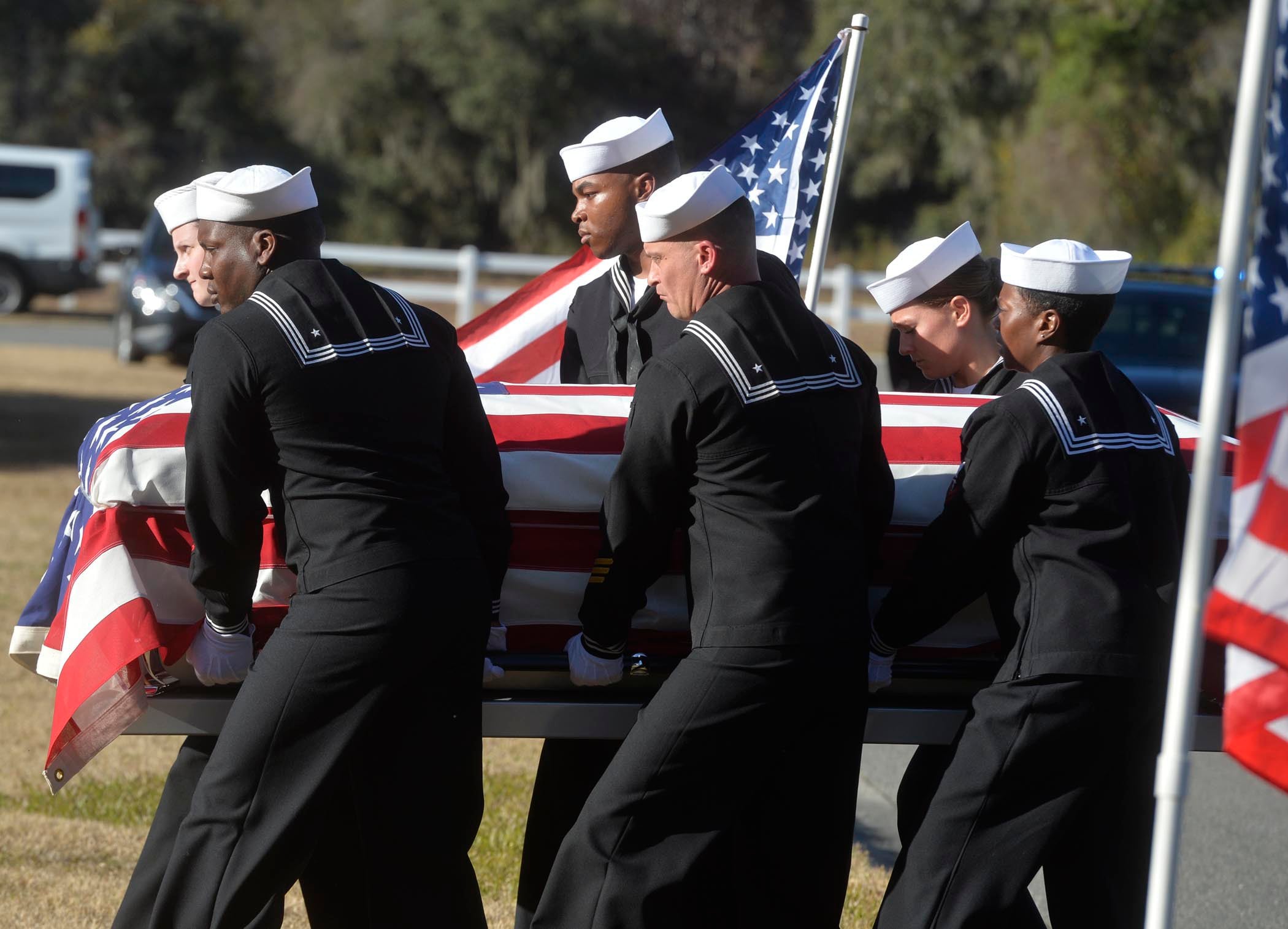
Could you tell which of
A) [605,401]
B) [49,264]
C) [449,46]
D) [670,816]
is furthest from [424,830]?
[449,46]

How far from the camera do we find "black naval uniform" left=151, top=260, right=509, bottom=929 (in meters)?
3.05

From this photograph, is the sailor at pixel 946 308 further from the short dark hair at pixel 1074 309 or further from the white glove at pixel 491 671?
the white glove at pixel 491 671

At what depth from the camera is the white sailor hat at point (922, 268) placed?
3.77m

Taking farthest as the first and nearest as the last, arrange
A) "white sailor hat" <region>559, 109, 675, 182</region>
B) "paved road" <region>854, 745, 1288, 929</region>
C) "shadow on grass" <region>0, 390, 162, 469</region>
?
"shadow on grass" <region>0, 390, 162, 469</region>, "paved road" <region>854, 745, 1288, 929</region>, "white sailor hat" <region>559, 109, 675, 182</region>

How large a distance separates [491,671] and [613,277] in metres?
1.29

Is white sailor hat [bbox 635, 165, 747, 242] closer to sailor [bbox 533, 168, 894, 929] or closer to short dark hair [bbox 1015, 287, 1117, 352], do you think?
sailor [bbox 533, 168, 894, 929]

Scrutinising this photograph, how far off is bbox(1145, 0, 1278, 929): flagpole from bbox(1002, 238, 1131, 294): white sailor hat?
0.87m

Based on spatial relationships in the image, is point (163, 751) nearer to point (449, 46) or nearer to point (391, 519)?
point (391, 519)

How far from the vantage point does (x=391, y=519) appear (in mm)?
3100

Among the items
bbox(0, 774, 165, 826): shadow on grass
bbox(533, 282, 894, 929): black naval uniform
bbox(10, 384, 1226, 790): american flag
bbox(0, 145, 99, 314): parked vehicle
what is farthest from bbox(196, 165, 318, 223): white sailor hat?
bbox(0, 145, 99, 314): parked vehicle

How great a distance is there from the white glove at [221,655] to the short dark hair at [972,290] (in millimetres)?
1667

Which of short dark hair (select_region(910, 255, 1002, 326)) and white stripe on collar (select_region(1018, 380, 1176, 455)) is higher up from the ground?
short dark hair (select_region(910, 255, 1002, 326))

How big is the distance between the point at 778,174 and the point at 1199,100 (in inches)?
969

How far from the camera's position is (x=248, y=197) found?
3.18m
